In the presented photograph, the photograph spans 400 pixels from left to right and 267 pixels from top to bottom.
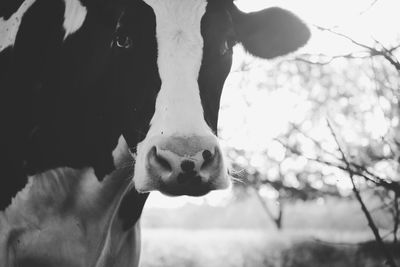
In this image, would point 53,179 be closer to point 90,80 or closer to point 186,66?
point 90,80

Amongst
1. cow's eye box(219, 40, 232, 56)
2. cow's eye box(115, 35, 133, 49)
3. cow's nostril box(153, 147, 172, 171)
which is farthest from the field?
cow's nostril box(153, 147, 172, 171)

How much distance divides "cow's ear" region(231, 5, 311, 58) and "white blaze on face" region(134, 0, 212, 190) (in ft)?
2.71

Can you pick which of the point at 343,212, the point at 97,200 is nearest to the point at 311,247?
the point at 97,200

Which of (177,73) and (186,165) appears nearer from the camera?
(186,165)

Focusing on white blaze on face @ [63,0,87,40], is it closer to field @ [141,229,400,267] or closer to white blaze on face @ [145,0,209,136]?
white blaze on face @ [145,0,209,136]

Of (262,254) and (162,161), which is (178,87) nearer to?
(162,161)

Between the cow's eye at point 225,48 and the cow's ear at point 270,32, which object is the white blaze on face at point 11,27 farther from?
the cow's ear at point 270,32

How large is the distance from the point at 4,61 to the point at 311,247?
9551mm

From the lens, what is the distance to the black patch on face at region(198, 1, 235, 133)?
2566 mm

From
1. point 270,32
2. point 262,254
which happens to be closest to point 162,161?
point 270,32

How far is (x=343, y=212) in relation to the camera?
1180 inches

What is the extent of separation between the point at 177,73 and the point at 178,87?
0.29ft

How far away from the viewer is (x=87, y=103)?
2965mm

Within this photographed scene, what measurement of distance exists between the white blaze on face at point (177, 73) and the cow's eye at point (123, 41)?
19cm
